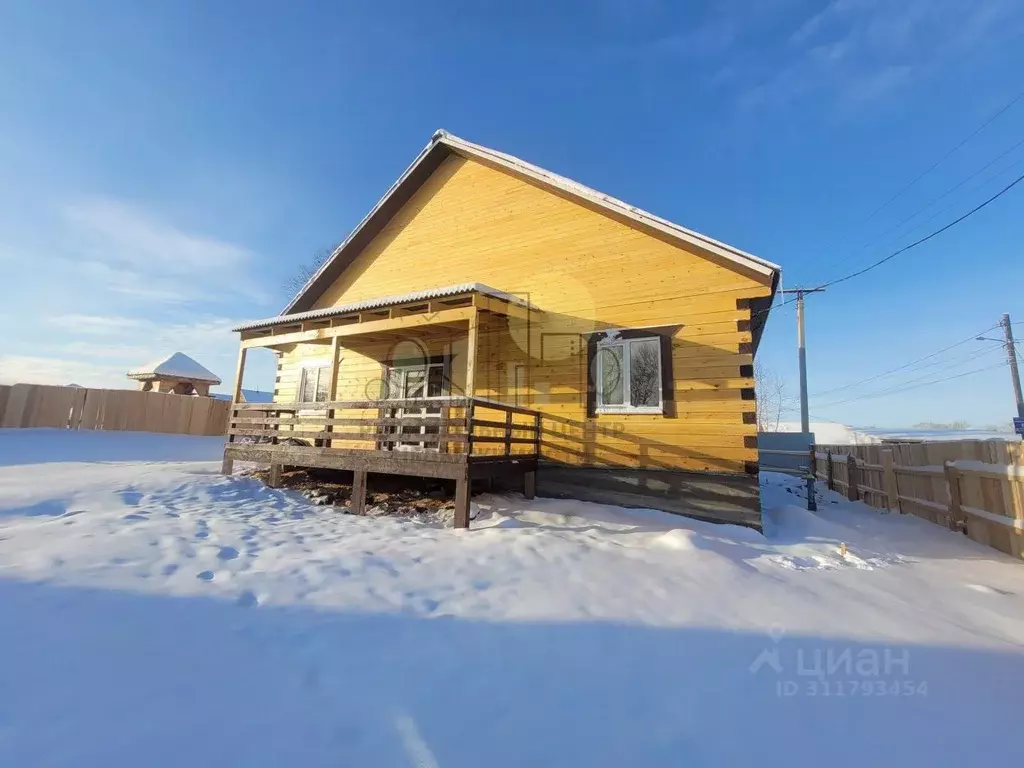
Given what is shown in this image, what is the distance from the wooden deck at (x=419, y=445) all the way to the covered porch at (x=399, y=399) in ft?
0.07

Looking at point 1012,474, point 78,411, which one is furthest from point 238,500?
point 78,411

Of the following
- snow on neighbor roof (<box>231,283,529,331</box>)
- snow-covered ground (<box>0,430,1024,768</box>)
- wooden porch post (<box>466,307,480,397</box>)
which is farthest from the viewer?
snow on neighbor roof (<box>231,283,529,331</box>)

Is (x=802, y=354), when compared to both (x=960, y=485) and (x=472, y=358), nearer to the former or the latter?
(x=960, y=485)

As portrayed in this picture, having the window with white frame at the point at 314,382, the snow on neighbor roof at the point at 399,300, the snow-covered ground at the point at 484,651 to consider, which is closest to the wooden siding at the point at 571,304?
the window with white frame at the point at 314,382

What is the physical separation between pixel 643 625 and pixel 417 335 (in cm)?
880

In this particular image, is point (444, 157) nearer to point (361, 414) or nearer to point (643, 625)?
point (361, 414)

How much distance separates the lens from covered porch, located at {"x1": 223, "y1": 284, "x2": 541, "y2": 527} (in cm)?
774

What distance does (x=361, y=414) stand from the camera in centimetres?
1258

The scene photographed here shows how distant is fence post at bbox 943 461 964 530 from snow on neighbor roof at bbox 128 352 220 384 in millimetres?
30193

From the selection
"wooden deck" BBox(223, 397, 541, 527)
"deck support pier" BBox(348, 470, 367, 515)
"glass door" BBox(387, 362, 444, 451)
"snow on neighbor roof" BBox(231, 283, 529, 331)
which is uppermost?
"snow on neighbor roof" BBox(231, 283, 529, 331)

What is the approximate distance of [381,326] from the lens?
921 cm

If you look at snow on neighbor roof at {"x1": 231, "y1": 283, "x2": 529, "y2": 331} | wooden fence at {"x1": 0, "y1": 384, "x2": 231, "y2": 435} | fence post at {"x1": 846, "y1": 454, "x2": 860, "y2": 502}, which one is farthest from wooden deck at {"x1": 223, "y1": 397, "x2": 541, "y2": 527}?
wooden fence at {"x1": 0, "y1": 384, "x2": 231, "y2": 435}

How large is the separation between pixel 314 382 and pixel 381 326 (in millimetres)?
5574

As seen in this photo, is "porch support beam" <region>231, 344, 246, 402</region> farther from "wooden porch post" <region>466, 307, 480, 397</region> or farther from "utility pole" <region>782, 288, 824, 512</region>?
"utility pole" <region>782, 288, 824, 512</region>
